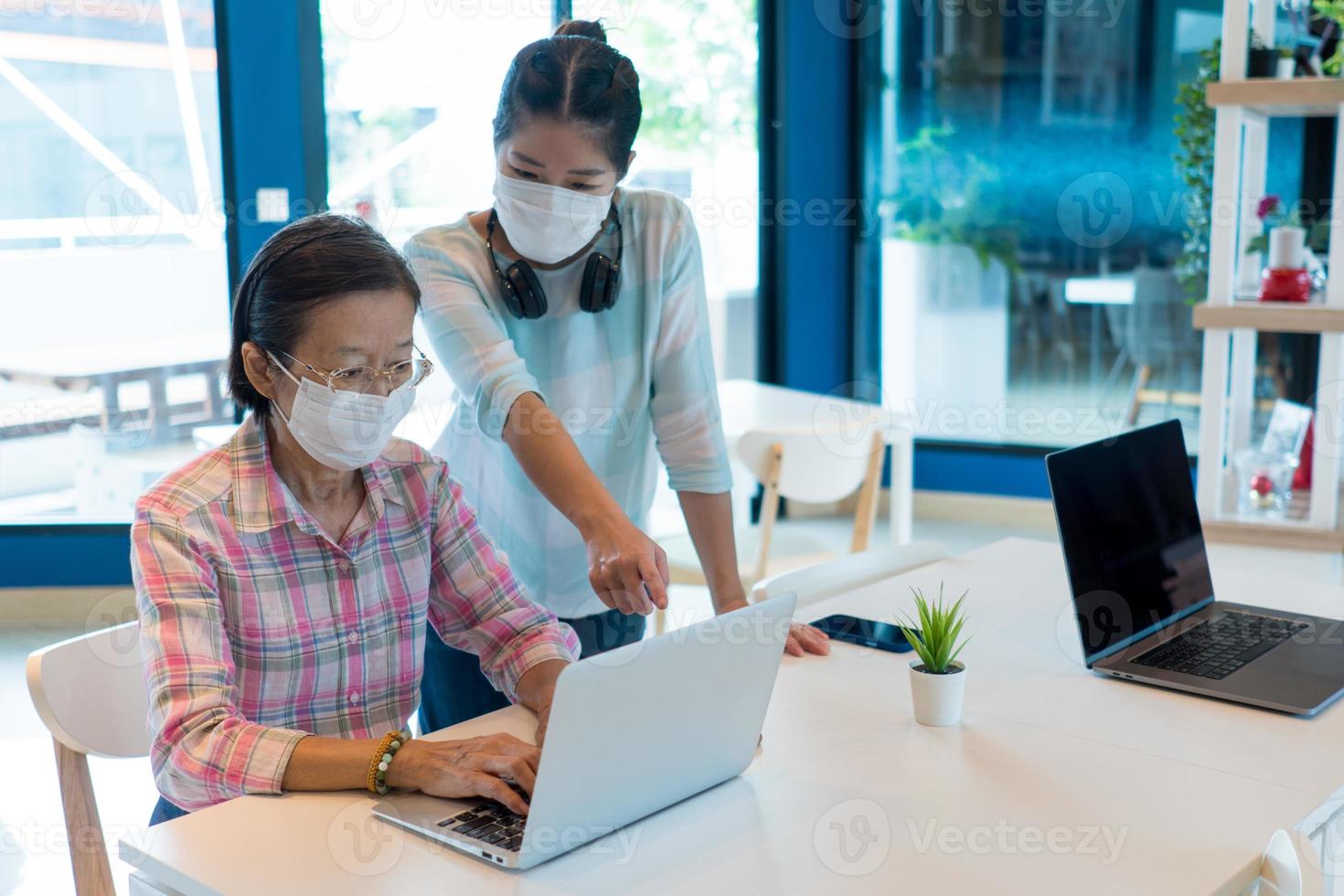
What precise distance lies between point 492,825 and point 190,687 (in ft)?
1.16

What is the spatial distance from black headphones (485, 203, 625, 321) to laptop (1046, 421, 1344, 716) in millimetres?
622

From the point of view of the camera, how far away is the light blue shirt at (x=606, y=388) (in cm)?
180

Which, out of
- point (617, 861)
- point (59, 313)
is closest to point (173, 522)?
point (617, 861)

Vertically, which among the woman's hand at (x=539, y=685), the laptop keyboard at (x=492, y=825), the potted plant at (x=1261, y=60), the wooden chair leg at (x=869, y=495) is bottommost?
the wooden chair leg at (x=869, y=495)

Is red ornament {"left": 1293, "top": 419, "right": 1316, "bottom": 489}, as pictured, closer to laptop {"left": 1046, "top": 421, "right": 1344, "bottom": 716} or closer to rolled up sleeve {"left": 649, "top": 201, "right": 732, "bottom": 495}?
laptop {"left": 1046, "top": 421, "right": 1344, "bottom": 716}

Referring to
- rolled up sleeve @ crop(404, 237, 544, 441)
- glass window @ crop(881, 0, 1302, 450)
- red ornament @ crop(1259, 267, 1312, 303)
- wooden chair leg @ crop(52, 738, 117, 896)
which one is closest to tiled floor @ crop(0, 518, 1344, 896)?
red ornament @ crop(1259, 267, 1312, 303)

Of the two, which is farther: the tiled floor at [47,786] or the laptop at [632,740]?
the tiled floor at [47,786]

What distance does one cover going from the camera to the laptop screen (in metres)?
1.64

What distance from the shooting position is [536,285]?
1761 millimetres

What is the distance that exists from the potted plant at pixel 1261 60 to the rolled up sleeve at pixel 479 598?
6.61ft

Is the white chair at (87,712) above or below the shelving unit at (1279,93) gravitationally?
below

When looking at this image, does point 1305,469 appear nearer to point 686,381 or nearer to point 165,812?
→ point 686,381

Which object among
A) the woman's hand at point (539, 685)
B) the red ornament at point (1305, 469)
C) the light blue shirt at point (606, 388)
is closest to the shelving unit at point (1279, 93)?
the red ornament at point (1305, 469)

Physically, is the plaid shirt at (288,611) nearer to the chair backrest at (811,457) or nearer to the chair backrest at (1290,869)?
the chair backrest at (1290,869)
